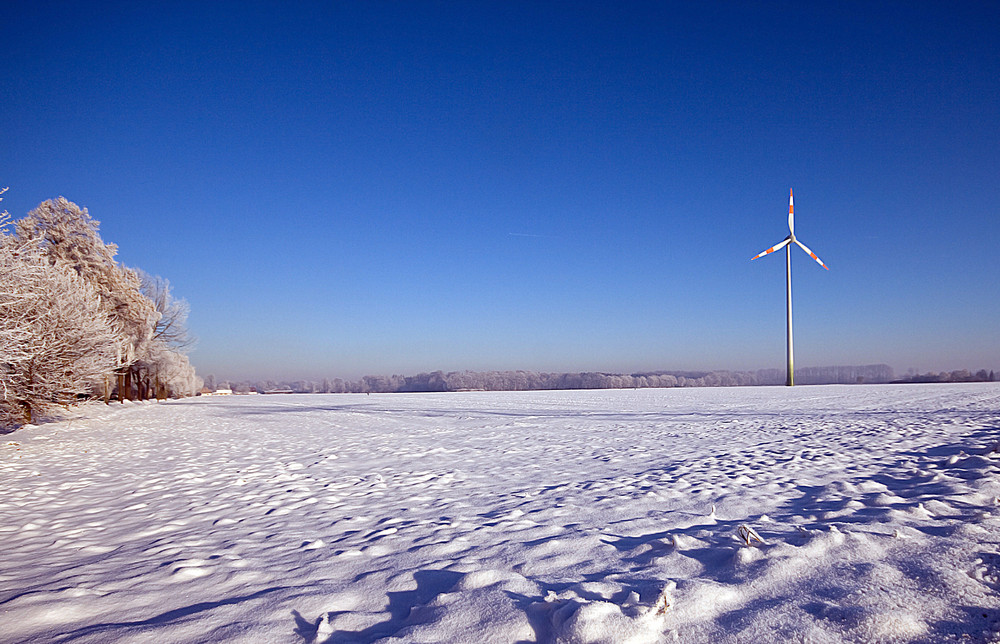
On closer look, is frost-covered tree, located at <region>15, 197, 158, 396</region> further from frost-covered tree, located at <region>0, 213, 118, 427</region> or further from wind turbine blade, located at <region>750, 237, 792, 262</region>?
wind turbine blade, located at <region>750, 237, 792, 262</region>

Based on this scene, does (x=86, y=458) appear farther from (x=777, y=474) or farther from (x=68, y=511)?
(x=777, y=474)

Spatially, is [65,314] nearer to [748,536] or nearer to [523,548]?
[523,548]

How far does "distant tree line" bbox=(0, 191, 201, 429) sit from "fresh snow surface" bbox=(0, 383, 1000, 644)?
5377 mm

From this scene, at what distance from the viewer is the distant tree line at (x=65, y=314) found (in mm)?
12641

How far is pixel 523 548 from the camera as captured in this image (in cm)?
440

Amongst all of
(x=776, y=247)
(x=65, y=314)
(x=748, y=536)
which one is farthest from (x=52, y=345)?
(x=776, y=247)

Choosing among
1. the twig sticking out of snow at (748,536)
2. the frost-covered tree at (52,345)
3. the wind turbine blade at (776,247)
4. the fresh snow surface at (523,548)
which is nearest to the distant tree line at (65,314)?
the frost-covered tree at (52,345)

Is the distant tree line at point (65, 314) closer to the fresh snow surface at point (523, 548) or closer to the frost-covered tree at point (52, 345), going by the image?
the frost-covered tree at point (52, 345)

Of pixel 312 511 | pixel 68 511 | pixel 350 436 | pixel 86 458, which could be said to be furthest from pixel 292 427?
pixel 312 511

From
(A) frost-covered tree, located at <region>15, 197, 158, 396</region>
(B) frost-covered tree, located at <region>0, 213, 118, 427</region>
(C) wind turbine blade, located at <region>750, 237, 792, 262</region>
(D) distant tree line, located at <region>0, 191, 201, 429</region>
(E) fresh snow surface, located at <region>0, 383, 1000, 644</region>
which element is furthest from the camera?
(C) wind turbine blade, located at <region>750, 237, 792, 262</region>

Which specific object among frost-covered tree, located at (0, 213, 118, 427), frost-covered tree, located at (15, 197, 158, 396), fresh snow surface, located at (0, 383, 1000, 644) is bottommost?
fresh snow surface, located at (0, 383, 1000, 644)

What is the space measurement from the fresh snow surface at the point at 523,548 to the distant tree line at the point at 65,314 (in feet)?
17.6

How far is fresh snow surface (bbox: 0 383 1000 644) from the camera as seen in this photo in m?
2.86

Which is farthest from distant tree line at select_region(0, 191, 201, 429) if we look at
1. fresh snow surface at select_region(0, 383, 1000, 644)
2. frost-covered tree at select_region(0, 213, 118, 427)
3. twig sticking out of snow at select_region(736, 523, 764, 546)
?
twig sticking out of snow at select_region(736, 523, 764, 546)
